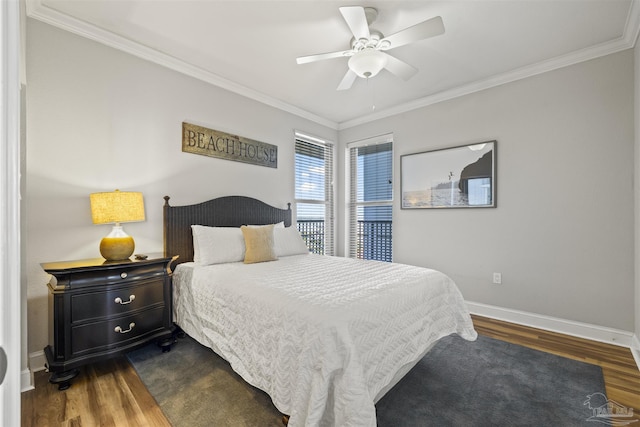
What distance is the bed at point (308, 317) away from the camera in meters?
1.30

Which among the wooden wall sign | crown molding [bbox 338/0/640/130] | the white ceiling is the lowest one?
the wooden wall sign

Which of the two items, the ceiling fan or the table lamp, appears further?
the table lamp

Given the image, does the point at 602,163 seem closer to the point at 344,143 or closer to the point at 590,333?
the point at 590,333

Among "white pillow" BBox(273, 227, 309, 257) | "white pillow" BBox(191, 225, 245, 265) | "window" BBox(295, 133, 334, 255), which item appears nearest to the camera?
"white pillow" BBox(191, 225, 245, 265)

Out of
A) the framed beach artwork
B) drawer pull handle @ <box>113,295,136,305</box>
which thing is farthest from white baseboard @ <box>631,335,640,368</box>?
drawer pull handle @ <box>113,295,136,305</box>

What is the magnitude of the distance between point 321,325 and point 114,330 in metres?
1.67

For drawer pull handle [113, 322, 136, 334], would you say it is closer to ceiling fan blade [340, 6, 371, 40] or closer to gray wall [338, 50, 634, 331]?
ceiling fan blade [340, 6, 371, 40]

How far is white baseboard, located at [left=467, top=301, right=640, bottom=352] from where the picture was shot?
2.55 meters

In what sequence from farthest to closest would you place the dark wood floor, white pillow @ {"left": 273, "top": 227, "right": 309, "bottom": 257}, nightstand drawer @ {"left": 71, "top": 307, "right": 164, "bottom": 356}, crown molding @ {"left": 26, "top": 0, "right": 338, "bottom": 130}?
white pillow @ {"left": 273, "top": 227, "right": 309, "bottom": 257} → crown molding @ {"left": 26, "top": 0, "right": 338, "bottom": 130} → nightstand drawer @ {"left": 71, "top": 307, "right": 164, "bottom": 356} → the dark wood floor

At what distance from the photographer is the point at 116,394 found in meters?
1.81

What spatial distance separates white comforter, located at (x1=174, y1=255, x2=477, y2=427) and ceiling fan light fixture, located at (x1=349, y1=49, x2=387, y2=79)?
1.59 metres

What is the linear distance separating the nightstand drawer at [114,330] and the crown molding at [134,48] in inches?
90.8

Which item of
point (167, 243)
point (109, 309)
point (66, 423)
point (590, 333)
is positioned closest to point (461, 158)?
point (590, 333)

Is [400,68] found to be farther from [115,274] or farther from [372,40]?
[115,274]
